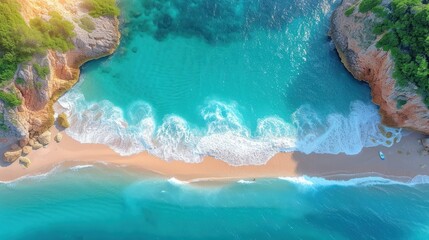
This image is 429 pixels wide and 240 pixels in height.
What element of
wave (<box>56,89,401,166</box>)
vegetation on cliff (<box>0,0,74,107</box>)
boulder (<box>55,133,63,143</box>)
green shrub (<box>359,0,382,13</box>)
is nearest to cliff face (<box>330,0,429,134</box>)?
green shrub (<box>359,0,382,13</box>)

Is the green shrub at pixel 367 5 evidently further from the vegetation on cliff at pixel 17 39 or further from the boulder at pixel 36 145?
the boulder at pixel 36 145

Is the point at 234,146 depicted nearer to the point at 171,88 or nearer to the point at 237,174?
the point at 237,174

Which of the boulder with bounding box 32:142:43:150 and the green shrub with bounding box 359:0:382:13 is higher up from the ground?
the green shrub with bounding box 359:0:382:13

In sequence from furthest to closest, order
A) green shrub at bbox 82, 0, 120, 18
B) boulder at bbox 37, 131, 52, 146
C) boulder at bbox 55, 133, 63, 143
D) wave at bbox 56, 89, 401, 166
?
green shrub at bbox 82, 0, 120, 18, wave at bbox 56, 89, 401, 166, boulder at bbox 55, 133, 63, 143, boulder at bbox 37, 131, 52, 146

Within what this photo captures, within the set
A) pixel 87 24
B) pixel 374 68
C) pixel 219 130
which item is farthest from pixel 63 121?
pixel 374 68

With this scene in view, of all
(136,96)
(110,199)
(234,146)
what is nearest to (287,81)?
(234,146)

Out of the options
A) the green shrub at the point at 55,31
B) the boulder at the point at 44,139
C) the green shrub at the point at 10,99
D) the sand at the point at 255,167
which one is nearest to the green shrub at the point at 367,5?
the sand at the point at 255,167

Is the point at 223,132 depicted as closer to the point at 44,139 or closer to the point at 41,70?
the point at 44,139

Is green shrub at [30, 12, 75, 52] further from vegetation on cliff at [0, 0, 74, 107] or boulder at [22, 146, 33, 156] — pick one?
boulder at [22, 146, 33, 156]
